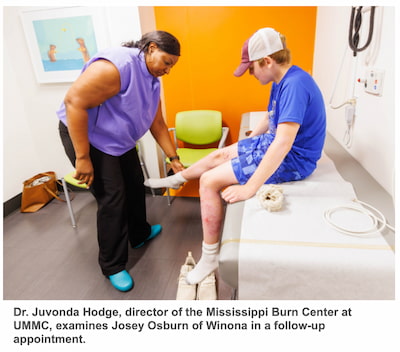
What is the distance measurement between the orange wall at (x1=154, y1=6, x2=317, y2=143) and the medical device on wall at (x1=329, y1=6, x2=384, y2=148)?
2.96 feet

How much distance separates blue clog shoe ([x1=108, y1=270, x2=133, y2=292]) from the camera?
1515mm

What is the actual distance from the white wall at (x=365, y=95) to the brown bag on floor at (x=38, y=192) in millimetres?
2476

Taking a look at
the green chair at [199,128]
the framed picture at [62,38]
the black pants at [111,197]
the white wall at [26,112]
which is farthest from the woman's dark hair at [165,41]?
the green chair at [199,128]

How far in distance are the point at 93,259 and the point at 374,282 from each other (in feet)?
5.24

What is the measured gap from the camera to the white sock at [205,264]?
3.98 feet

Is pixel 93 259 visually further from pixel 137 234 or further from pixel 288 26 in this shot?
pixel 288 26

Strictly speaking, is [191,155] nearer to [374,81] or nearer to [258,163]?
[258,163]

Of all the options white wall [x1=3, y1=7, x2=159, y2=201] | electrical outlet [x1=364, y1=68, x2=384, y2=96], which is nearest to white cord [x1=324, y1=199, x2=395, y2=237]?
electrical outlet [x1=364, y1=68, x2=384, y2=96]

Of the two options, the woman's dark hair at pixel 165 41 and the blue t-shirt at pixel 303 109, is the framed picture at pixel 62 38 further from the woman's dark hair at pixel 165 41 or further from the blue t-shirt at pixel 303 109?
the blue t-shirt at pixel 303 109

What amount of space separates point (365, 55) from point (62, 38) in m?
2.16

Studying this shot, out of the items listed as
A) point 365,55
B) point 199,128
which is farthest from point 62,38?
point 365,55

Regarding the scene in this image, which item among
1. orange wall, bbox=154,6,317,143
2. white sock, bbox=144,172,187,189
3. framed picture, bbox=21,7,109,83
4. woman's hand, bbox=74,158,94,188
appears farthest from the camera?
orange wall, bbox=154,6,317,143

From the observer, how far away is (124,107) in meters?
1.34

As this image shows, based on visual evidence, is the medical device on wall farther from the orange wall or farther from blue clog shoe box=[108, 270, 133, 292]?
blue clog shoe box=[108, 270, 133, 292]
